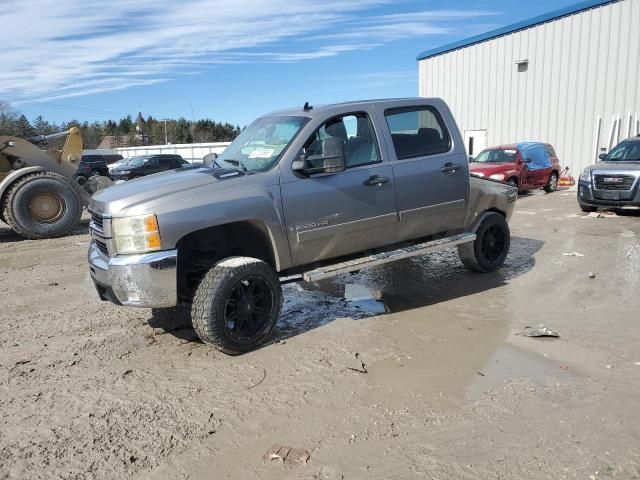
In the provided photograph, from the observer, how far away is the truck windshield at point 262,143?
4.89 m

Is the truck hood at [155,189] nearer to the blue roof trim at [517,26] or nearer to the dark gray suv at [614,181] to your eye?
the dark gray suv at [614,181]

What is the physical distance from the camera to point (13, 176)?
10188 millimetres

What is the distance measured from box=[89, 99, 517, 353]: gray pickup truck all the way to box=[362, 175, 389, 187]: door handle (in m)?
0.01

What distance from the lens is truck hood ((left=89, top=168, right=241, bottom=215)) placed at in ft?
13.7

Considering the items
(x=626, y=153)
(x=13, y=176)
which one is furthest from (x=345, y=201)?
(x=626, y=153)

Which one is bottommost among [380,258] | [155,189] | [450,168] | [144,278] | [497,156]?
[497,156]

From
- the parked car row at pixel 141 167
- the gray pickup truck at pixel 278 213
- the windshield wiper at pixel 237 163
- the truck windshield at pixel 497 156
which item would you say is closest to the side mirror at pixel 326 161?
the gray pickup truck at pixel 278 213

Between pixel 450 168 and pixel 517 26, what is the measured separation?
19.6 m

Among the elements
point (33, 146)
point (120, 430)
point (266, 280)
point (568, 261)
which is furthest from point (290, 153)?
point (33, 146)

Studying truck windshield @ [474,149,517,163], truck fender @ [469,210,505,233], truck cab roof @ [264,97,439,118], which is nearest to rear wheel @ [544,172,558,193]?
truck windshield @ [474,149,517,163]

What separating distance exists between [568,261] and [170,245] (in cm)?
588

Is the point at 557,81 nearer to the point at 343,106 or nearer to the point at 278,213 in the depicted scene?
the point at 343,106

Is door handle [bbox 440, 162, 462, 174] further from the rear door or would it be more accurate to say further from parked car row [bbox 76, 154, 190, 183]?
parked car row [bbox 76, 154, 190, 183]

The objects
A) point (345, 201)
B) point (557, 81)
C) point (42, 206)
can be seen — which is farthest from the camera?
point (557, 81)
